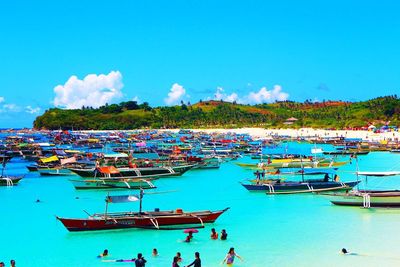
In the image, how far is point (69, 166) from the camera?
49.0 m

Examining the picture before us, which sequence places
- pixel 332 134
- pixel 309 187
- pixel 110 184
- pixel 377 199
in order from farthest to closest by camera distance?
pixel 332 134 → pixel 110 184 → pixel 309 187 → pixel 377 199

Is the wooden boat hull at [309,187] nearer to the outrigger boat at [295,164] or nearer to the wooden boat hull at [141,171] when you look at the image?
the wooden boat hull at [141,171]

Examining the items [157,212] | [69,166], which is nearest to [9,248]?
[157,212]

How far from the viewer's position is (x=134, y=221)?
23.8m

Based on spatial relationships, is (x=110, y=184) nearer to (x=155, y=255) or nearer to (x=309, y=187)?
(x=309, y=187)

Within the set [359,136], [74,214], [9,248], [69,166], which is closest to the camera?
[9,248]

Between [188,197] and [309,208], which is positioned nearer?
[309,208]

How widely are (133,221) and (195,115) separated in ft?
471

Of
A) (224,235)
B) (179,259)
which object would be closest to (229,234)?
(224,235)

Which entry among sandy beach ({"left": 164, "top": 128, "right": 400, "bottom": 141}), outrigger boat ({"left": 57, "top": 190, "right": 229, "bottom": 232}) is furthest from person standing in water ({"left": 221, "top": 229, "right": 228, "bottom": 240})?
sandy beach ({"left": 164, "top": 128, "right": 400, "bottom": 141})

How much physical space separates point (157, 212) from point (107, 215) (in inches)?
91.3

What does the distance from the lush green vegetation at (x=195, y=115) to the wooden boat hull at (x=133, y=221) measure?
4037 inches

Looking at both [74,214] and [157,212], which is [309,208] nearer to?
[157,212]

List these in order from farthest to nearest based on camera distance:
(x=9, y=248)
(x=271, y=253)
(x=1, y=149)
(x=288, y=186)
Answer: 1. (x=1, y=149)
2. (x=288, y=186)
3. (x=9, y=248)
4. (x=271, y=253)
